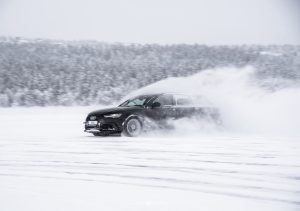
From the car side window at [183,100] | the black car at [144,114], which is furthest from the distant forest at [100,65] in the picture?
the car side window at [183,100]

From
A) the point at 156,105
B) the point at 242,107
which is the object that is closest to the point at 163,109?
the point at 156,105

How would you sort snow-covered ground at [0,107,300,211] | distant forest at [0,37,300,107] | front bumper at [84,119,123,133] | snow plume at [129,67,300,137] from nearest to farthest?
snow-covered ground at [0,107,300,211], front bumper at [84,119,123,133], snow plume at [129,67,300,137], distant forest at [0,37,300,107]

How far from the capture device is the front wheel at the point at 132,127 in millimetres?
13070

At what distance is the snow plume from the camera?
14586mm

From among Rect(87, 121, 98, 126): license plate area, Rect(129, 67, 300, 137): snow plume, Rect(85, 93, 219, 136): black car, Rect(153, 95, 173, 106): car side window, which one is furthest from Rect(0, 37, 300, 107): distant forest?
Rect(153, 95, 173, 106): car side window

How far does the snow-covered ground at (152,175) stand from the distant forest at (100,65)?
2363cm

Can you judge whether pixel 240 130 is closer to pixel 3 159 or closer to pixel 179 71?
pixel 3 159

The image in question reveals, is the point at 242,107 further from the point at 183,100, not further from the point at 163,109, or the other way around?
the point at 163,109

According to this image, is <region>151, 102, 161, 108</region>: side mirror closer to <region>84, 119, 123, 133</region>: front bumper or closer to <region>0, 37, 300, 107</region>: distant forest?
<region>84, 119, 123, 133</region>: front bumper

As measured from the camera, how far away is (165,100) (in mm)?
13984

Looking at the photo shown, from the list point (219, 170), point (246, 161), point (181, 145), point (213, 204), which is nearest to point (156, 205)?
point (213, 204)

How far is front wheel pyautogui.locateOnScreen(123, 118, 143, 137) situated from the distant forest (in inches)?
812

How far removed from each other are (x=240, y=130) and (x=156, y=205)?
A: 1092 cm

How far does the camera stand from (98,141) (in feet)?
40.1
